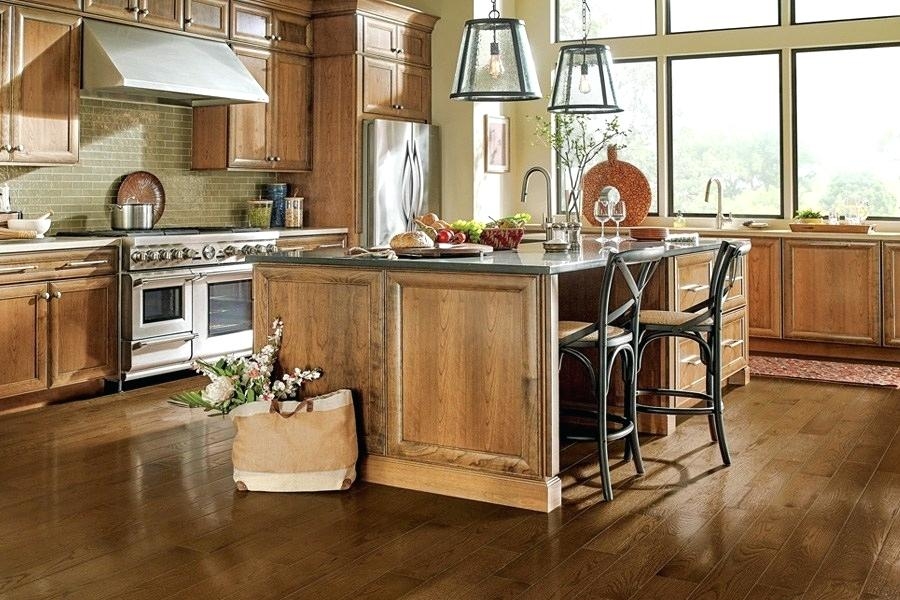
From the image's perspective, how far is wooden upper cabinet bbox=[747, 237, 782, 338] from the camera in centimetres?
718

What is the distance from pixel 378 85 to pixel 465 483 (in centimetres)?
457

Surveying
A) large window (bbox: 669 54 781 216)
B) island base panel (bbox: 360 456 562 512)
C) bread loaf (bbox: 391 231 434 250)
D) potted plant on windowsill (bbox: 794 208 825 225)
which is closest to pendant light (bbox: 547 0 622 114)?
bread loaf (bbox: 391 231 434 250)

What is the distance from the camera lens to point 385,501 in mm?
3707

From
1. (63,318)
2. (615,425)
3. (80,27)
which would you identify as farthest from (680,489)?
(80,27)

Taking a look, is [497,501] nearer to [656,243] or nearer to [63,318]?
[656,243]

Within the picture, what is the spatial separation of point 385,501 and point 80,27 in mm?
3601

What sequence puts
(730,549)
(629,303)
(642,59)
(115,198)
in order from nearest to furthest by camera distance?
(730,549) < (629,303) < (115,198) < (642,59)

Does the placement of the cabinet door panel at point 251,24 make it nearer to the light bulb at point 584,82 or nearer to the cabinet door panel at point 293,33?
the cabinet door panel at point 293,33

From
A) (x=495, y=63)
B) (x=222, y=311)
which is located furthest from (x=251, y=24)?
(x=495, y=63)

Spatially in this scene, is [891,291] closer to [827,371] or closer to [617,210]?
[827,371]

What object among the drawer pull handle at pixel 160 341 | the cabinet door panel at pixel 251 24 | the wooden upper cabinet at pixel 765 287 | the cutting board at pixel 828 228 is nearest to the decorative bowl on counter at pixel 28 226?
the drawer pull handle at pixel 160 341

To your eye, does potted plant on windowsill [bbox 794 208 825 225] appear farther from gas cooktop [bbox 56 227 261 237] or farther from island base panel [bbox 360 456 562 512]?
island base panel [bbox 360 456 562 512]

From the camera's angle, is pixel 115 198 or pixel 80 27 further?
pixel 115 198

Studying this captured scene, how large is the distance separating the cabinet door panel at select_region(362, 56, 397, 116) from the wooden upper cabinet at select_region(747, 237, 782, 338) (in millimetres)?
2894
